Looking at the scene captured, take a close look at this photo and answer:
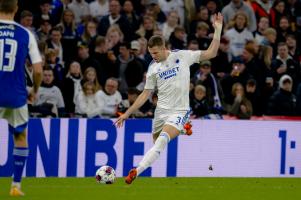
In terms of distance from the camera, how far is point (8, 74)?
11.1 meters

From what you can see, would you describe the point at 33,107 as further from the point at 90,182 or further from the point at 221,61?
the point at 221,61

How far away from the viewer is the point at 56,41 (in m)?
19.1

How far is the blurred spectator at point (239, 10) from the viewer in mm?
21641

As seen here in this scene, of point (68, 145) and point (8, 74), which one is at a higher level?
point (8, 74)

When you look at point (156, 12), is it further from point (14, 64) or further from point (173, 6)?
point (14, 64)

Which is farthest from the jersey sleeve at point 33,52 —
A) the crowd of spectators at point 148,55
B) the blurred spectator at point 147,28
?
the blurred spectator at point 147,28

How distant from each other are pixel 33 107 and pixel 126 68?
9.12ft

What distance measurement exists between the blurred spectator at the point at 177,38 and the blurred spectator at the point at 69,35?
214 centimetres

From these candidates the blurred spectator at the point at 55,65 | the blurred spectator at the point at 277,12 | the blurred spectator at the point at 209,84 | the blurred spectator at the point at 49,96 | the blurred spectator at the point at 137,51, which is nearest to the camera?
the blurred spectator at the point at 49,96

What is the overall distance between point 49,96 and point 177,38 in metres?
3.88

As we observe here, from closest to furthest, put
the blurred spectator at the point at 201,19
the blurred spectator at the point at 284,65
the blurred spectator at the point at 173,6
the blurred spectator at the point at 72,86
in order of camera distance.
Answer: the blurred spectator at the point at 72,86 < the blurred spectator at the point at 284,65 < the blurred spectator at the point at 201,19 < the blurred spectator at the point at 173,6

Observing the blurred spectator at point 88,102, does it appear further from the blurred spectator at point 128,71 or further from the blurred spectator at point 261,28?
the blurred spectator at point 261,28

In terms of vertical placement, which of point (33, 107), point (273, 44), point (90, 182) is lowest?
point (90, 182)

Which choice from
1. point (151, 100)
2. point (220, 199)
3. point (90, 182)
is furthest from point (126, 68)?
point (220, 199)
